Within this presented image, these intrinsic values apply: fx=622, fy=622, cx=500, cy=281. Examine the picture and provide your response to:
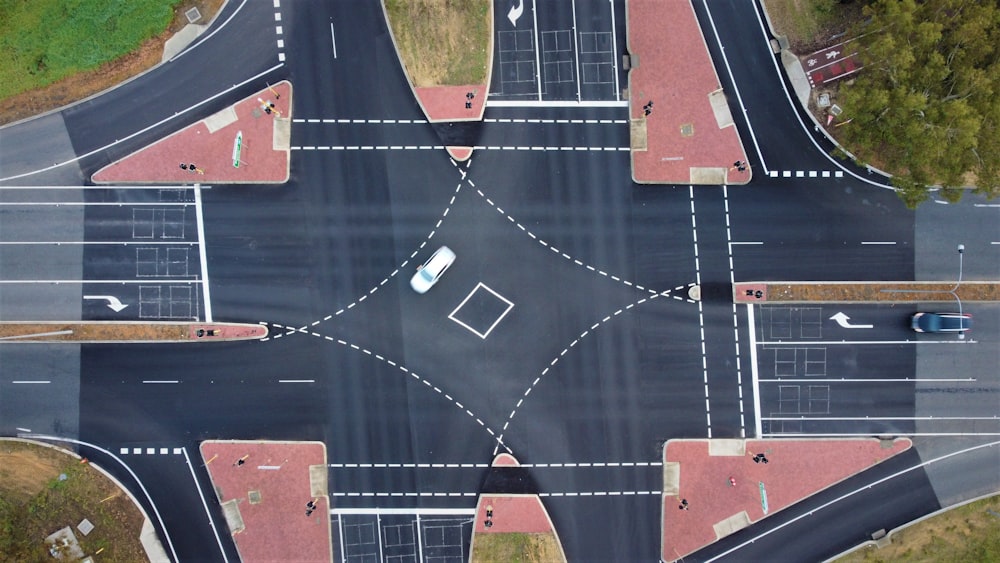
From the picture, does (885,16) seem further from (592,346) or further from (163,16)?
(163,16)

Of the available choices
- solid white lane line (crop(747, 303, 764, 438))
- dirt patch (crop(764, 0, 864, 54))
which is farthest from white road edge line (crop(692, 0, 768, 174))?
solid white lane line (crop(747, 303, 764, 438))

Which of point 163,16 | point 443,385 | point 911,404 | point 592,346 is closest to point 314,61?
point 163,16

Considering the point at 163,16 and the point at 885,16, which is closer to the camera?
the point at 885,16

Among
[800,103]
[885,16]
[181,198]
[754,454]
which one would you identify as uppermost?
[885,16]

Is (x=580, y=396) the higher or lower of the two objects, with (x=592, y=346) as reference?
lower

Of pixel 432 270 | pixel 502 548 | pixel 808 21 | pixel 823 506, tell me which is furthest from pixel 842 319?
pixel 432 270

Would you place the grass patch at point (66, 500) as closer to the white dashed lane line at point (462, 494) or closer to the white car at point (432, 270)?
the white dashed lane line at point (462, 494)

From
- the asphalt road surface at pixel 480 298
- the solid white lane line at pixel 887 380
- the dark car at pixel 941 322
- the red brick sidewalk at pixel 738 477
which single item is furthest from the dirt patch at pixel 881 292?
the red brick sidewalk at pixel 738 477
